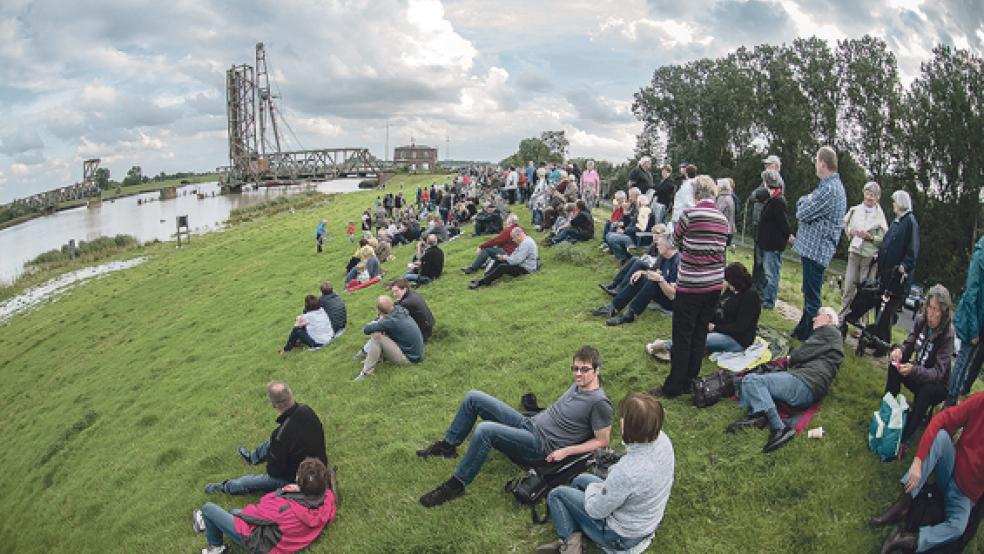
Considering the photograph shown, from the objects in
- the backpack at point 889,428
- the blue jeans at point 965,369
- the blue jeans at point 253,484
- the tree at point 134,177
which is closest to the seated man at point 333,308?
the blue jeans at point 253,484

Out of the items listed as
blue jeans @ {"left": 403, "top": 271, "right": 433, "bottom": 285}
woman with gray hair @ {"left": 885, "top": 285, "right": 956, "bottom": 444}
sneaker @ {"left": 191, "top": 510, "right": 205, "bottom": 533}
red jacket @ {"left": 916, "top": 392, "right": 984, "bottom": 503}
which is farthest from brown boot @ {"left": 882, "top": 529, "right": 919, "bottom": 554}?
blue jeans @ {"left": 403, "top": 271, "right": 433, "bottom": 285}

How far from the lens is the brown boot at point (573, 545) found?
4.84 m

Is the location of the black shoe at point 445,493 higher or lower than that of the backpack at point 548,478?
lower

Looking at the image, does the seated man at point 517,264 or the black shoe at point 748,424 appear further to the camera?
the seated man at point 517,264

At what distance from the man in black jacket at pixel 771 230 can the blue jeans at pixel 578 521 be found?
5532 millimetres

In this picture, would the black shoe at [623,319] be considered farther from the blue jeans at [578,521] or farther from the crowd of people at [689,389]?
the blue jeans at [578,521]

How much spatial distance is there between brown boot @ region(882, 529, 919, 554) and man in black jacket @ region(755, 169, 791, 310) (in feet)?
15.5

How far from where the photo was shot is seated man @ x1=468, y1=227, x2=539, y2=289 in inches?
564

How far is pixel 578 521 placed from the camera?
4.95 m

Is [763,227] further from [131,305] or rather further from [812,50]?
[812,50]

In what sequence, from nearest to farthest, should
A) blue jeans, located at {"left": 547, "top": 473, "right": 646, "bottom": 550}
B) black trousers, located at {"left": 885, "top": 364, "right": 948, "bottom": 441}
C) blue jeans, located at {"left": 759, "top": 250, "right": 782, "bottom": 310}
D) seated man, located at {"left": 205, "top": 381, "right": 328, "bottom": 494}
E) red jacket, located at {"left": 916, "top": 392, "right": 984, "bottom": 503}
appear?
red jacket, located at {"left": 916, "top": 392, "right": 984, "bottom": 503} < blue jeans, located at {"left": 547, "top": 473, "right": 646, "bottom": 550} < black trousers, located at {"left": 885, "top": 364, "right": 948, "bottom": 441} < seated man, located at {"left": 205, "top": 381, "right": 328, "bottom": 494} < blue jeans, located at {"left": 759, "top": 250, "right": 782, "bottom": 310}

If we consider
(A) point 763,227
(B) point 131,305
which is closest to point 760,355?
(A) point 763,227

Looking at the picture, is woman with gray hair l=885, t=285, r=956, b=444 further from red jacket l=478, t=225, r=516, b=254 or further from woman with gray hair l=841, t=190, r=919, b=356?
red jacket l=478, t=225, r=516, b=254

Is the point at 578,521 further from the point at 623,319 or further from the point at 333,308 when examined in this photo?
the point at 333,308
